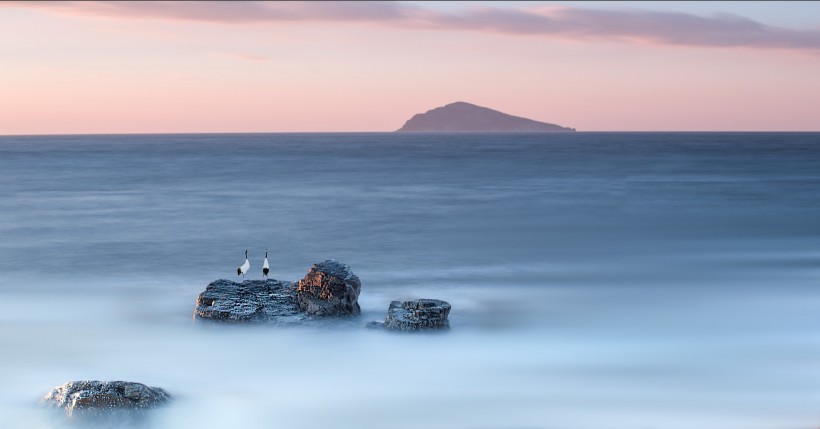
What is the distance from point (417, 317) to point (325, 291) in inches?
54.9

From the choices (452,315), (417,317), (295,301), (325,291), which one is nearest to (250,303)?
(295,301)

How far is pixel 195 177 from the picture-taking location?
49250mm

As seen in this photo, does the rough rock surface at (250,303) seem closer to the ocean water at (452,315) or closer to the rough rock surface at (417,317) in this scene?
the ocean water at (452,315)

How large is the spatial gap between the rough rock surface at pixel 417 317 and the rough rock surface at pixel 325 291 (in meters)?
0.56

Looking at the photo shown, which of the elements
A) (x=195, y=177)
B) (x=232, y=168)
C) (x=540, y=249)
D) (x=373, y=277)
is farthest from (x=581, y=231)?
(x=232, y=168)

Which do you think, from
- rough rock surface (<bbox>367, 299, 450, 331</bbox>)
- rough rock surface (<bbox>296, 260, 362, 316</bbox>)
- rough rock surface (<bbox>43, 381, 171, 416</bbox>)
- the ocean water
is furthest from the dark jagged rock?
rough rock surface (<bbox>43, 381, 171, 416</bbox>)

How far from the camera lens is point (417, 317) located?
38.1ft

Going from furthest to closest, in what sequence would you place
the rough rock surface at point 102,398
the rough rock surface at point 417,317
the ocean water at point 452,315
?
the rough rock surface at point 417,317
the ocean water at point 452,315
the rough rock surface at point 102,398

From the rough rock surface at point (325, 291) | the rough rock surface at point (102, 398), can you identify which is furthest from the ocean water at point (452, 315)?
the rough rock surface at point (325, 291)

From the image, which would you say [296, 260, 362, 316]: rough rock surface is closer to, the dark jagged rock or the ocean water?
the dark jagged rock

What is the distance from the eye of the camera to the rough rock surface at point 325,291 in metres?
12.0

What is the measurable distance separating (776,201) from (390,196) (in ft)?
51.7

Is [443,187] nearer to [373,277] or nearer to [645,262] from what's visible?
[645,262]

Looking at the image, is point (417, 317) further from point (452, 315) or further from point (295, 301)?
point (295, 301)
